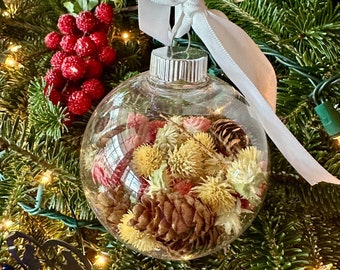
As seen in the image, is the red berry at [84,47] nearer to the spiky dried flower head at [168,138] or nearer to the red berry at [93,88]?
the red berry at [93,88]

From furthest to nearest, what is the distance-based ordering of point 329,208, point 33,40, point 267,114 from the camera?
point 33,40 → point 329,208 → point 267,114

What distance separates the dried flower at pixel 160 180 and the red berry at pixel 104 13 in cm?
30

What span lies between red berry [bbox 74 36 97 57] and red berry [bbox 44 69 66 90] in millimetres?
37

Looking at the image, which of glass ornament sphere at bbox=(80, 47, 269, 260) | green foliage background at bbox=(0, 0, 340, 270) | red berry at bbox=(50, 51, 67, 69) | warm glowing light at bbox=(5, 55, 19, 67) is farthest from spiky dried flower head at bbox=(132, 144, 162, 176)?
warm glowing light at bbox=(5, 55, 19, 67)

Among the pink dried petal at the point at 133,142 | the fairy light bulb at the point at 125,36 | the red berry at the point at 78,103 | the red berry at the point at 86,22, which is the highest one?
the red berry at the point at 86,22

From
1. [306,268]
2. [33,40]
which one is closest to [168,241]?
[306,268]

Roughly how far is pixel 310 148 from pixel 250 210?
0.14 m

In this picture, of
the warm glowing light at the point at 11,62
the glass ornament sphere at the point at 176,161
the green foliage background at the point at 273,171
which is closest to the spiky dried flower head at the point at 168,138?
the glass ornament sphere at the point at 176,161

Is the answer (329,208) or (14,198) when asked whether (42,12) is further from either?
(329,208)

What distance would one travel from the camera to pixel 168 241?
0.49 meters

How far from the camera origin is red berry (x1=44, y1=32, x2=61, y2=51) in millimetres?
736

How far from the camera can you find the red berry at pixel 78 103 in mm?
658

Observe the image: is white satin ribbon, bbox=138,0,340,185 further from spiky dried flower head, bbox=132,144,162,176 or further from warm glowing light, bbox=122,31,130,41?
warm glowing light, bbox=122,31,130,41

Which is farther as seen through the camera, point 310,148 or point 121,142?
point 310,148
